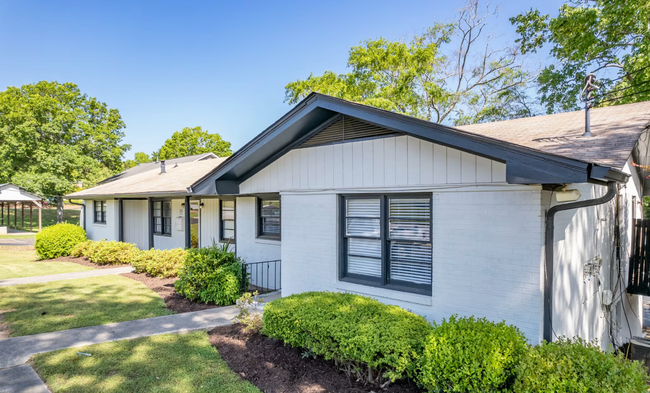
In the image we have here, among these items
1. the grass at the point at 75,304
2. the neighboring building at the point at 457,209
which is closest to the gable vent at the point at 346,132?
the neighboring building at the point at 457,209

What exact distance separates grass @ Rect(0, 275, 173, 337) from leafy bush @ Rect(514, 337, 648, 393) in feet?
21.9

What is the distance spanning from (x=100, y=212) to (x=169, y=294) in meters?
12.7

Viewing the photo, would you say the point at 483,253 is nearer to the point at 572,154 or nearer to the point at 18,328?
the point at 572,154

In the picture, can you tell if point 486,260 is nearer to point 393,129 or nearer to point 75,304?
point 393,129

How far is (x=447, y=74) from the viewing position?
2484cm

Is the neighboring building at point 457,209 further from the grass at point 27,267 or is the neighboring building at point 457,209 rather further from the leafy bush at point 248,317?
the grass at point 27,267

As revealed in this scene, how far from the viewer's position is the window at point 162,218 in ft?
47.9

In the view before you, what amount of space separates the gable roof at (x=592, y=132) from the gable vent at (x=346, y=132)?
6.26 ft

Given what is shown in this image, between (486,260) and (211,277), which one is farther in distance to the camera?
(211,277)

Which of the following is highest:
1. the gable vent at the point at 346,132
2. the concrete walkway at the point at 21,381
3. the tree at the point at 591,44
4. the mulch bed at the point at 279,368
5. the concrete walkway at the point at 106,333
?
the tree at the point at 591,44

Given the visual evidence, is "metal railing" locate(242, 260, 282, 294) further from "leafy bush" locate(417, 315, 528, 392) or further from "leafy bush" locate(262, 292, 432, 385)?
"leafy bush" locate(417, 315, 528, 392)

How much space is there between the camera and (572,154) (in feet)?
13.7

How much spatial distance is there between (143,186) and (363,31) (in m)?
16.8

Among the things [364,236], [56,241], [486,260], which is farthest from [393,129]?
[56,241]
